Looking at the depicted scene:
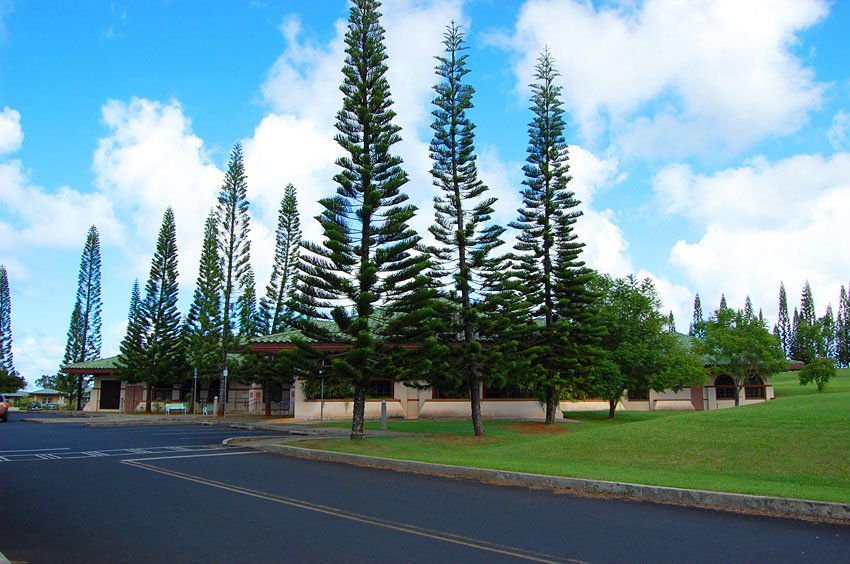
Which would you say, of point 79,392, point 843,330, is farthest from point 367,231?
point 843,330

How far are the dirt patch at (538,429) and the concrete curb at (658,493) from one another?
12.9m

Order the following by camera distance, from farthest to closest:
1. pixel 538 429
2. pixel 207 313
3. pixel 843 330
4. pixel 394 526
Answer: pixel 843 330 < pixel 207 313 < pixel 538 429 < pixel 394 526

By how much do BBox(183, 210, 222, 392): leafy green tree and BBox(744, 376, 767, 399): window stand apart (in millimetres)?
35999

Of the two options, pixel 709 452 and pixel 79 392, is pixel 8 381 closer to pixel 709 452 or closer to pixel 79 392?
pixel 79 392

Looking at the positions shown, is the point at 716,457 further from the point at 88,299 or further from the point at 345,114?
the point at 88,299

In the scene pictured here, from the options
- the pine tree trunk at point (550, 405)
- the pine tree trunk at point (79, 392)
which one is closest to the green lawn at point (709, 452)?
the pine tree trunk at point (550, 405)

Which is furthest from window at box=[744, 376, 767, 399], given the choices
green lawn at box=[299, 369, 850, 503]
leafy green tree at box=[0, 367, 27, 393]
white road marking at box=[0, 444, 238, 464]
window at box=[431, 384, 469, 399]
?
leafy green tree at box=[0, 367, 27, 393]

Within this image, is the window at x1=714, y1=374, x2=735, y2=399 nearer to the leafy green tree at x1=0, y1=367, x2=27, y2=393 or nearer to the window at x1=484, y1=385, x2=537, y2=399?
the window at x1=484, y1=385, x2=537, y2=399

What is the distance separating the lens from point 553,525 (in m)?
7.70

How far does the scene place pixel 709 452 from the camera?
13289 mm

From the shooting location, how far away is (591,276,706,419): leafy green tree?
33.0 metres

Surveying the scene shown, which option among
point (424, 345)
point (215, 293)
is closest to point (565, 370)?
point (424, 345)

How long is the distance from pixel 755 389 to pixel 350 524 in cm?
4554

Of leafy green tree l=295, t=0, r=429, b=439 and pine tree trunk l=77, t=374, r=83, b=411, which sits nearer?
leafy green tree l=295, t=0, r=429, b=439
